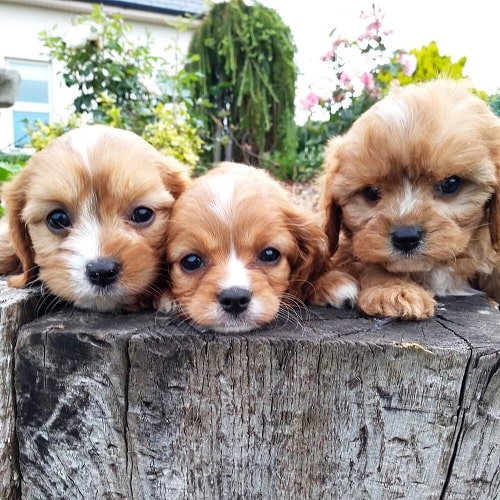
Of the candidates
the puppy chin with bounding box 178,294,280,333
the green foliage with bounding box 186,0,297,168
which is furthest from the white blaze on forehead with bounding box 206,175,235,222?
the green foliage with bounding box 186,0,297,168

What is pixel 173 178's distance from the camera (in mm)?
2551

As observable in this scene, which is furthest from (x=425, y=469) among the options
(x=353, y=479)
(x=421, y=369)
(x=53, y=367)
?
(x=53, y=367)

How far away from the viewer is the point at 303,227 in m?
2.43

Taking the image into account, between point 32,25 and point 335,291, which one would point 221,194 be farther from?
point 32,25

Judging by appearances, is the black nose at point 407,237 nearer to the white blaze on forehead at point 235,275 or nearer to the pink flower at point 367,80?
the white blaze on forehead at point 235,275

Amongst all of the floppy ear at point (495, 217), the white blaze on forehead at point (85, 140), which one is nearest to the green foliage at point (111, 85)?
the white blaze on forehead at point (85, 140)

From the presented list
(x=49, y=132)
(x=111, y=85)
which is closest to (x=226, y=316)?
(x=49, y=132)

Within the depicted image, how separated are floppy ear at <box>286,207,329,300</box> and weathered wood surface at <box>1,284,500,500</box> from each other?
418mm

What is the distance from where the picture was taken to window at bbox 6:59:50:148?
14031 mm

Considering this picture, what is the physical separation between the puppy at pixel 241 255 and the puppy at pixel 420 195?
8.2 inches

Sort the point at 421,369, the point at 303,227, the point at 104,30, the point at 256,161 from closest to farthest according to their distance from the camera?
1. the point at 421,369
2. the point at 303,227
3. the point at 104,30
4. the point at 256,161

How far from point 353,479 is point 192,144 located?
6536 millimetres

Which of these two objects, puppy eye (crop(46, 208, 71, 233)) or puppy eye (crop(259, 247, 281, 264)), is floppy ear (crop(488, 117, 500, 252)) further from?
puppy eye (crop(46, 208, 71, 233))

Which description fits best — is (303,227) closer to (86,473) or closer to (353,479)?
(353,479)
